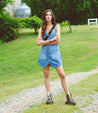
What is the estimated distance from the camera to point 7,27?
1120 inches

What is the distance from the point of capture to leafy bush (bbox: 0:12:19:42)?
28.5 m

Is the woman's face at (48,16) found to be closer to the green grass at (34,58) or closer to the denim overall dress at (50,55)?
the denim overall dress at (50,55)

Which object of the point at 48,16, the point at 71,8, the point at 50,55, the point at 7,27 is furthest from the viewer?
the point at 71,8

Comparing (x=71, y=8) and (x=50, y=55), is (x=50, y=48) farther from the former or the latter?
(x=71, y=8)

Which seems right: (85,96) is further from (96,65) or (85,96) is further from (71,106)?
(96,65)

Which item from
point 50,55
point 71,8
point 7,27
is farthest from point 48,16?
point 71,8

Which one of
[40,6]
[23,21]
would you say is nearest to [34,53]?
[23,21]

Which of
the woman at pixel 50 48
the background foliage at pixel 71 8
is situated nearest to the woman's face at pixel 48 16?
the woman at pixel 50 48

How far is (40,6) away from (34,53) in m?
31.9

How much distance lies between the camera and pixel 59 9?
47.1 metres

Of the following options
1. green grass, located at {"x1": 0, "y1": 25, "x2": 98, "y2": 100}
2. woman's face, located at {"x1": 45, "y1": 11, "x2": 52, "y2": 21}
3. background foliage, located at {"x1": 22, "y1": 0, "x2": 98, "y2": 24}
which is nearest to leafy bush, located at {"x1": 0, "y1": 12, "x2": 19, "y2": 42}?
green grass, located at {"x1": 0, "y1": 25, "x2": 98, "y2": 100}

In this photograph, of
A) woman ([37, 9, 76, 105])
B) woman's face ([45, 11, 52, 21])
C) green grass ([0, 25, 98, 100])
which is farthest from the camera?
green grass ([0, 25, 98, 100])

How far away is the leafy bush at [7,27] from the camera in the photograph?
28.5 m

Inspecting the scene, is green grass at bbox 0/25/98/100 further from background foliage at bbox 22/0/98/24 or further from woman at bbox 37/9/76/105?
background foliage at bbox 22/0/98/24
